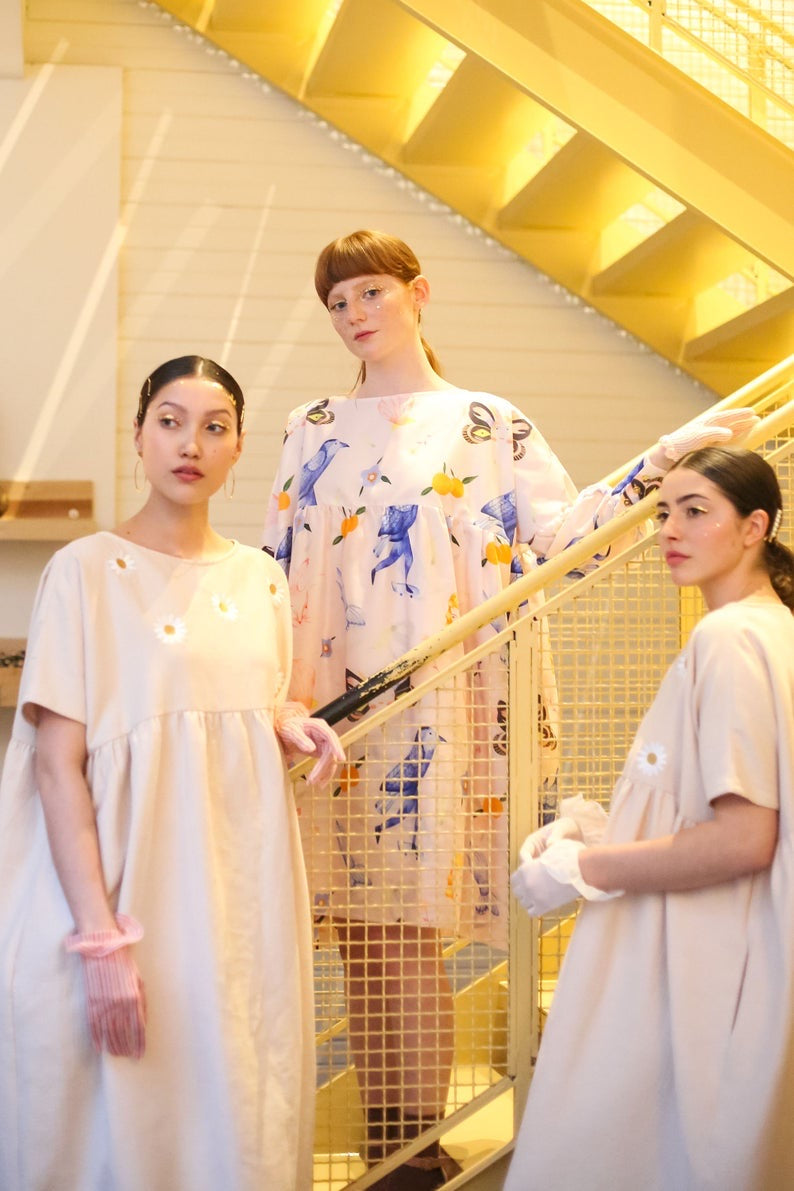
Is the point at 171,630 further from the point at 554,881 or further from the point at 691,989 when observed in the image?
the point at 691,989

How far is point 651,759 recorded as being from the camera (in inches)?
77.9

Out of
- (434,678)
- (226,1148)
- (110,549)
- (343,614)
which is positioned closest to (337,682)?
(343,614)

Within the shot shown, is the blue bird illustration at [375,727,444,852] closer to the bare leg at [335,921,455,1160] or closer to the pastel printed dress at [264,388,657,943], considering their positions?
the pastel printed dress at [264,388,657,943]

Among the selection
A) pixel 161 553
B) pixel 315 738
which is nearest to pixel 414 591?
pixel 315 738

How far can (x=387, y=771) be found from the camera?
2.44 m

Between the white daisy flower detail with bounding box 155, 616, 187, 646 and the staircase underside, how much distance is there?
2.24m

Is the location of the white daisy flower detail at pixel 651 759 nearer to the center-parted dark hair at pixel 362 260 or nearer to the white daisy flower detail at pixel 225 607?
the white daisy flower detail at pixel 225 607

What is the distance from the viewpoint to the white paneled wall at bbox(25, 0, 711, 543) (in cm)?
466

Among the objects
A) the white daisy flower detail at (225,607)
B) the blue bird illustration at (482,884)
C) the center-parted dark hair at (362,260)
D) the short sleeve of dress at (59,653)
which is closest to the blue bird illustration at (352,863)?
the blue bird illustration at (482,884)

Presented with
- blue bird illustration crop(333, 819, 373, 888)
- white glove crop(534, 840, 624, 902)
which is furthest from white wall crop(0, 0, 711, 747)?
white glove crop(534, 840, 624, 902)

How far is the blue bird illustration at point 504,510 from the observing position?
2539mm

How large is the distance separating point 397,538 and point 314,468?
244 mm

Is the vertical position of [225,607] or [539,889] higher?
[225,607]

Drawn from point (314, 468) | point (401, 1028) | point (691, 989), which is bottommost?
point (401, 1028)
